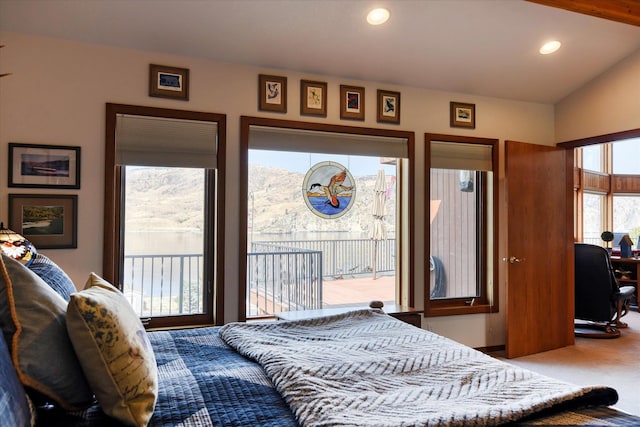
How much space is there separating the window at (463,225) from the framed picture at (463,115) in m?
0.14

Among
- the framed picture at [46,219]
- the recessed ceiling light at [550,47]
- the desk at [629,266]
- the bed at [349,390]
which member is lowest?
the desk at [629,266]

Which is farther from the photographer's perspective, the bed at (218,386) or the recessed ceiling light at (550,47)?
the recessed ceiling light at (550,47)

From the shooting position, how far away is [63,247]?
9.76 feet

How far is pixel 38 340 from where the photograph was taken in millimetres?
1119

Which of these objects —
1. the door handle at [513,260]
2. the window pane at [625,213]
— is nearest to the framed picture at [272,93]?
the door handle at [513,260]

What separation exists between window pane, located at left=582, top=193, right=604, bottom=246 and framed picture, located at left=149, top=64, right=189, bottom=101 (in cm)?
785

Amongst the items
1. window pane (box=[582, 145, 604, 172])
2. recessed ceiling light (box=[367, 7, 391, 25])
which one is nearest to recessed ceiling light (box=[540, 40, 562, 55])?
recessed ceiling light (box=[367, 7, 391, 25])

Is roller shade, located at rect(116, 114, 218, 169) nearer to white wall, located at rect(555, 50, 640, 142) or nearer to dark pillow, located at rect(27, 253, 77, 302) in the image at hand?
dark pillow, located at rect(27, 253, 77, 302)

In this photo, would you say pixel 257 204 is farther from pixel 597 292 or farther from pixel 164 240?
pixel 597 292

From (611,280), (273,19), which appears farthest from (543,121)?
(273,19)

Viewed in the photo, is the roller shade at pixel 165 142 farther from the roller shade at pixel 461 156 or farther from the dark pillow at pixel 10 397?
the dark pillow at pixel 10 397

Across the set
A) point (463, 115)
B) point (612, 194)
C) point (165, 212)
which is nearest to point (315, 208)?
point (165, 212)

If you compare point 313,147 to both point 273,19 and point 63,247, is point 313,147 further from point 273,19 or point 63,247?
point 63,247

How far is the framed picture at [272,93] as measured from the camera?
11.6ft
